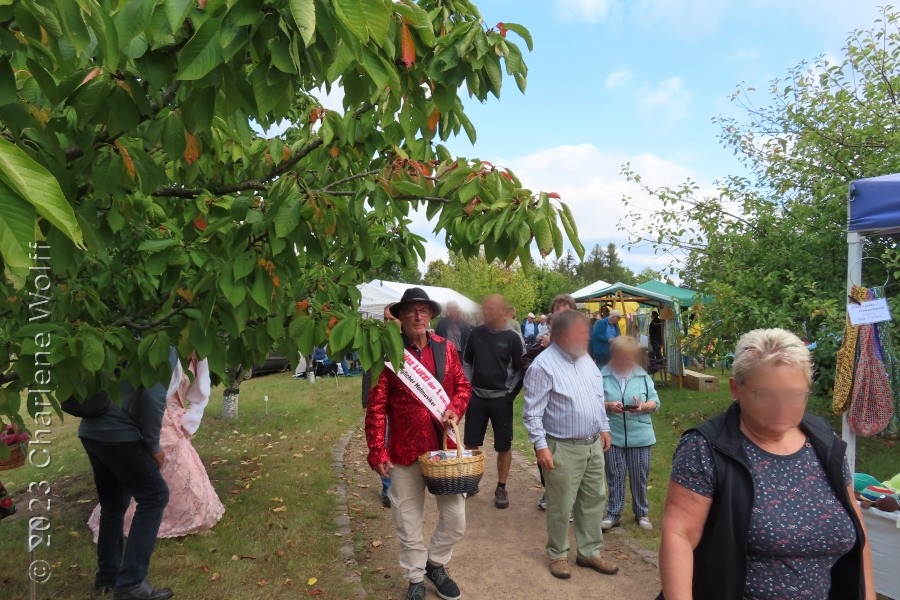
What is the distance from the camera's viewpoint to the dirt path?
13.9ft

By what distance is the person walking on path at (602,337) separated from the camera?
34.0 feet

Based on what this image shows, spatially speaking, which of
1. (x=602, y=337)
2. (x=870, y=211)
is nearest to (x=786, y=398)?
(x=870, y=211)

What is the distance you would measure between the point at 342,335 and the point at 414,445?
72.0 inches

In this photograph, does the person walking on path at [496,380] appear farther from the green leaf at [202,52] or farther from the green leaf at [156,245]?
the green leaf at [202,52]

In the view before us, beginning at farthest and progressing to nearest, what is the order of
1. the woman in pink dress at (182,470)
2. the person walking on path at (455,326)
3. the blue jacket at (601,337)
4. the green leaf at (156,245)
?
the blue jacket at (601,337) < the person walking on path at (455,326) < the woman in pink dress at (182,470) < the green leaf at (156,245)

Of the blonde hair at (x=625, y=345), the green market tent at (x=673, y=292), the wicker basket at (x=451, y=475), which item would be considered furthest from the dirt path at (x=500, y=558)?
the green market tent at (x=673, y=292)

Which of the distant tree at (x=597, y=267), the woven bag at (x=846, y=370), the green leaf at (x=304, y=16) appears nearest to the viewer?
the green leaf at (x=304, y=16)

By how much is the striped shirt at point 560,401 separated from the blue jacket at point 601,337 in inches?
236

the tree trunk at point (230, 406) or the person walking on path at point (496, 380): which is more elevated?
the person walking on path at point (496, 380)

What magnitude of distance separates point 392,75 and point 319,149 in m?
1.65

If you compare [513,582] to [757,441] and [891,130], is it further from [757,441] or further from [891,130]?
[891,130]

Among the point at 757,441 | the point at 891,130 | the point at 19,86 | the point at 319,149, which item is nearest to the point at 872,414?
the point at 757,441

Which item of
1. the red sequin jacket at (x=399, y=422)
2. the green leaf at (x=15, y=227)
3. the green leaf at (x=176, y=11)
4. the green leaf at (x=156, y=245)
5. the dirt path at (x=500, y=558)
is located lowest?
the dirt path at (x=500, y=558)

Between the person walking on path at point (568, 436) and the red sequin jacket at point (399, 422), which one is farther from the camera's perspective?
the person walking on path at point (568, 436)
